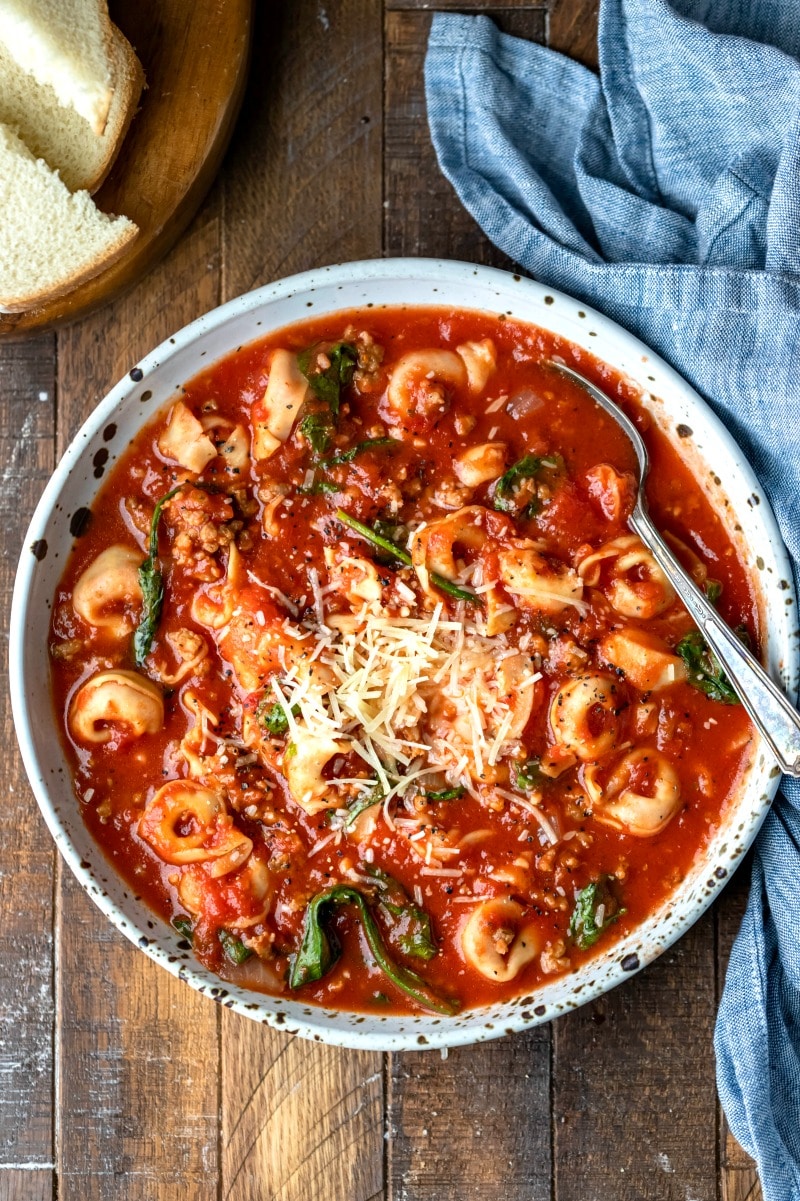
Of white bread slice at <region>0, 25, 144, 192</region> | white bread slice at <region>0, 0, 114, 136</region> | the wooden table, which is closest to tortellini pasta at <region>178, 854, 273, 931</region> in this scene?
the wooden table

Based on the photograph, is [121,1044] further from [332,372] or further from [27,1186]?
[332,372]

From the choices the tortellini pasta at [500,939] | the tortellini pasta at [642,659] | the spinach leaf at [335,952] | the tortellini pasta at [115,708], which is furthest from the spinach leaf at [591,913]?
the tortellini pasta at [115,708]

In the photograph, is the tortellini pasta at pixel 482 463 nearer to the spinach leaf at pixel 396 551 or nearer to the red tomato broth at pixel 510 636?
the red tomato broth at pixel 510 636

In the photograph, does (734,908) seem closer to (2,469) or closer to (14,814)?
(14,814)

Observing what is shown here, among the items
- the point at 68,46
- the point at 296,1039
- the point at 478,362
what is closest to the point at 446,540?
the point at 478,362

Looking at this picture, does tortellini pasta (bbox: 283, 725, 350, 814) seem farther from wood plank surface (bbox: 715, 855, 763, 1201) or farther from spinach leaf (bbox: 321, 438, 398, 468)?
wood plank surface (bbox: 715, 855, 763, 1201)

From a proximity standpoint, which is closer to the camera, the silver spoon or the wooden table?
the silver spoon

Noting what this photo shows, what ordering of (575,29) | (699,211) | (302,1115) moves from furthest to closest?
(302,1115) < (575,29) < (699,211)
